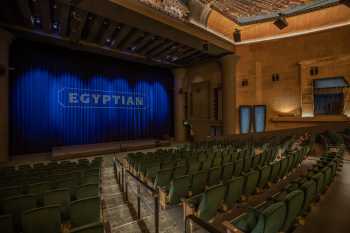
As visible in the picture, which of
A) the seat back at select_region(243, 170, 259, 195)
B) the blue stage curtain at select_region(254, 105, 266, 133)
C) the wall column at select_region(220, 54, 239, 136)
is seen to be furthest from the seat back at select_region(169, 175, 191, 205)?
the blue stage curtain at select_region(254, 105, 266, 133)

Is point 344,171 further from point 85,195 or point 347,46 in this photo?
point 347,46

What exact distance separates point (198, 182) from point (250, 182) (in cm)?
83

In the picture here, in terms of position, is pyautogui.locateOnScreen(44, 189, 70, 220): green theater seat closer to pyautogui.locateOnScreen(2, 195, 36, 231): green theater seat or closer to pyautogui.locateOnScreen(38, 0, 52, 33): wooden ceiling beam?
pyautogui.locateOnScreen(2, 195, 36, 231): green theater seat

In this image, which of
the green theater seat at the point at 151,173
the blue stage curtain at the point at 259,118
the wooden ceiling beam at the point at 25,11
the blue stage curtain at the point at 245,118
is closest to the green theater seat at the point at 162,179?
the green theater seat at the point at 151,173

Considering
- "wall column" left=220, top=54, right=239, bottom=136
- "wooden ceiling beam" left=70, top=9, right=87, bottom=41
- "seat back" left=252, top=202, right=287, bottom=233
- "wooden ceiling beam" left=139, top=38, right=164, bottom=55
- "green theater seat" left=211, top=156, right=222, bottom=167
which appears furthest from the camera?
"wall column" left=220, top=54, right=239, bottom=136

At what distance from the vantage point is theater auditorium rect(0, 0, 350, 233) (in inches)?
106

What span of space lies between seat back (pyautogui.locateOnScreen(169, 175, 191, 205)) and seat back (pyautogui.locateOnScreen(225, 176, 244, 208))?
674 mm

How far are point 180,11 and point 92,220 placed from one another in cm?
878

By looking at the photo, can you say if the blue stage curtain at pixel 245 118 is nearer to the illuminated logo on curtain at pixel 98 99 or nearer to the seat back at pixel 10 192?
the illuminated logo on curtain at pixel 98 99

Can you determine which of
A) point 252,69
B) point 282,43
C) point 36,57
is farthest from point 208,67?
point 36,57

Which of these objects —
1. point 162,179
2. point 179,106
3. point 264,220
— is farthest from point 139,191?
point 179,106

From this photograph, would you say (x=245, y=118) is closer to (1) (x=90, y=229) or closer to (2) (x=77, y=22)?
(2) (x=77, y=22)

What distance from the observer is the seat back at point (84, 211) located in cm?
215

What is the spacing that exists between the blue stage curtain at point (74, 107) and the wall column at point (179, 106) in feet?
3.57
